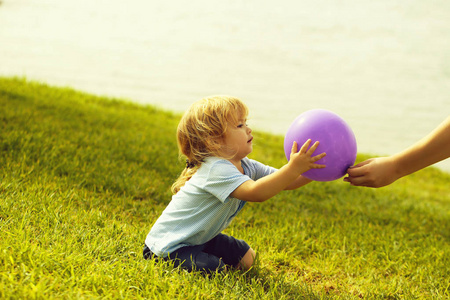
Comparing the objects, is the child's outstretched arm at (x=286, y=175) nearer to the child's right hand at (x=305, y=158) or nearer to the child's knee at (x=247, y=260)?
the child's right hand at (x=305, y=158)

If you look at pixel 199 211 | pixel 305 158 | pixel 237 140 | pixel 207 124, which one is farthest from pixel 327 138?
pixel 199 211

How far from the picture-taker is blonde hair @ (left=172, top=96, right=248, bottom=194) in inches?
106

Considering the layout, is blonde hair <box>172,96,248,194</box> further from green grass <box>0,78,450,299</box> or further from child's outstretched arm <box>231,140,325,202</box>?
green grass <box>0,78,450,299</box>

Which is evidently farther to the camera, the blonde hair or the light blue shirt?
the blonde hair

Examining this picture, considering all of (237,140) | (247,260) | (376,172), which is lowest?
(247,260)

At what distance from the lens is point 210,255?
2.81m

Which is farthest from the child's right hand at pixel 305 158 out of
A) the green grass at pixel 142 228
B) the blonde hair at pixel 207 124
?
the green grass at pixel 142 228

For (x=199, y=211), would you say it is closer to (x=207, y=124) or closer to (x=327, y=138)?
(x=207, y=124)

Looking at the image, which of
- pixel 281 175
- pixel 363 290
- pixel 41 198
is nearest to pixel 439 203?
Answer: pixel 363 290

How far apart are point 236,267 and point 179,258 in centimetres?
45

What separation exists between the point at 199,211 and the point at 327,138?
2.92 ft

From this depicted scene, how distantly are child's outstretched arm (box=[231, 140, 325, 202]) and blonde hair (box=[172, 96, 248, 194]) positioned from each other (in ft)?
1.39

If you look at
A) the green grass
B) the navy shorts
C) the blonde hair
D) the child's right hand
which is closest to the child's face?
the blonde hair

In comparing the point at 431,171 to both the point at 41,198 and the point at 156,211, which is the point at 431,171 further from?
the point at 41,198
